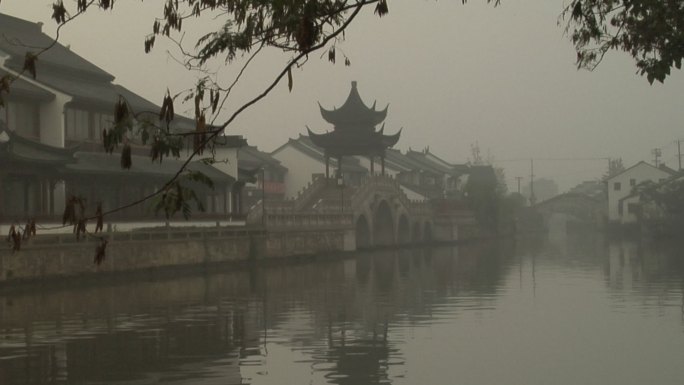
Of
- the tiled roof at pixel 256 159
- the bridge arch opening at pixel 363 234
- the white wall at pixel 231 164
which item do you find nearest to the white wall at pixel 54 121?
the white wall at pixel 231 164

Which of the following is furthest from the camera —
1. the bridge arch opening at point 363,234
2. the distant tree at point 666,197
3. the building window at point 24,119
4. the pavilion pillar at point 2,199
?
the distant tree at point 666,197

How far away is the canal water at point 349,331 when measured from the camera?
51.4 feet

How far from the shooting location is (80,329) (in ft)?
70.2

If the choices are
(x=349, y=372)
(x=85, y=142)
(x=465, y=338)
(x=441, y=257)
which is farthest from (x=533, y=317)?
(x=441, y=257)

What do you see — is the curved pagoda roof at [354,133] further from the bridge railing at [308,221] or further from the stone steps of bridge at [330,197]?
the bridge railing at [308,221]

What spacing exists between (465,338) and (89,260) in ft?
61.2

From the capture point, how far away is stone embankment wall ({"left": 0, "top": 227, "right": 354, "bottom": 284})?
106 ft

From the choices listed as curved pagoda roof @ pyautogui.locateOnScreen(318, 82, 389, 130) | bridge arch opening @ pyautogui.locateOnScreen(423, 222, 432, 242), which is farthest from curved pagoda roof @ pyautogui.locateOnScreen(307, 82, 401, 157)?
bridge arch opening @ pyautogui.locateOnScreen(423, 222, 432, 242)

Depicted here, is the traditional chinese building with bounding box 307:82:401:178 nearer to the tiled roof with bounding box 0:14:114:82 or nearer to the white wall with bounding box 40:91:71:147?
the tiled roof with bounding box 0:14:114:82

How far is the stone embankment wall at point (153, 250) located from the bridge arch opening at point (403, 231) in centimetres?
1804

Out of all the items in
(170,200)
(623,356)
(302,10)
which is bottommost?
(623,356)

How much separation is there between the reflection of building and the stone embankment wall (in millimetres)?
1859

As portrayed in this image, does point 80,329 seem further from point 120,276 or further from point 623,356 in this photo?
point 120,276

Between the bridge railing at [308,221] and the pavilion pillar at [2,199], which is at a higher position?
the pavilion pillar at [2,199]
